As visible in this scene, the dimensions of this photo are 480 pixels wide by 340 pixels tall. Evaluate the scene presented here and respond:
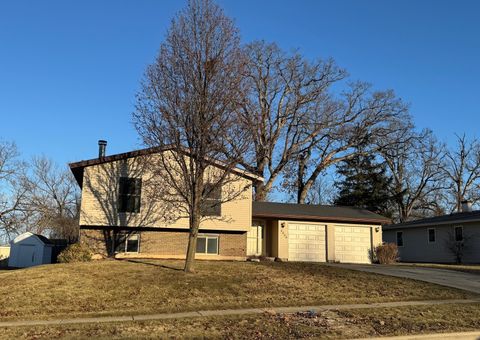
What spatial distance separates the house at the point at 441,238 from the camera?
3011 cm

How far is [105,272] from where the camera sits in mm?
15789

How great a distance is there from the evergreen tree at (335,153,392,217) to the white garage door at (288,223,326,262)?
19.1 metres

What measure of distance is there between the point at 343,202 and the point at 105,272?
3404cm

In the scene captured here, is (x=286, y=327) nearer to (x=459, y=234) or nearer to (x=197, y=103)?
(x=197, y=103)

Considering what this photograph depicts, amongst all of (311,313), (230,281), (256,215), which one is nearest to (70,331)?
(311,313)

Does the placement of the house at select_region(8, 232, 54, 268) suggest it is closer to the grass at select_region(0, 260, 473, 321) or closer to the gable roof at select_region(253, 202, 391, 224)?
the gable roof at select_region(253, 202, 391, 224)

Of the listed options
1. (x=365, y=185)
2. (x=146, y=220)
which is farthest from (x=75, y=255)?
(x=365, y=185)

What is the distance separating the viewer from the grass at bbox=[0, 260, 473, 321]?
11.7m

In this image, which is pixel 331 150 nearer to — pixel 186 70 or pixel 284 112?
pixel 284 112

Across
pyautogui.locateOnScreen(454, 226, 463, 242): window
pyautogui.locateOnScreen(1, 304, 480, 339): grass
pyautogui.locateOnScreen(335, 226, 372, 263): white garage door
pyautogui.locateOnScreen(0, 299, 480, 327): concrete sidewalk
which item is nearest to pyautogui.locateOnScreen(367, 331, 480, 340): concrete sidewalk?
pyautogui.locateOnScreen(1, 304, 480, 339): grass

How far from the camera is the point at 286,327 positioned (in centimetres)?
951

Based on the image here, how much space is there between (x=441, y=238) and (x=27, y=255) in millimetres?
35549

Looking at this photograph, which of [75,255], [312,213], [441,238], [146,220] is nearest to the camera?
[75,255]

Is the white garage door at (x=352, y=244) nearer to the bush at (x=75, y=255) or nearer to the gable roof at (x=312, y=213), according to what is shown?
the gable roof at (x=312, y=213)
